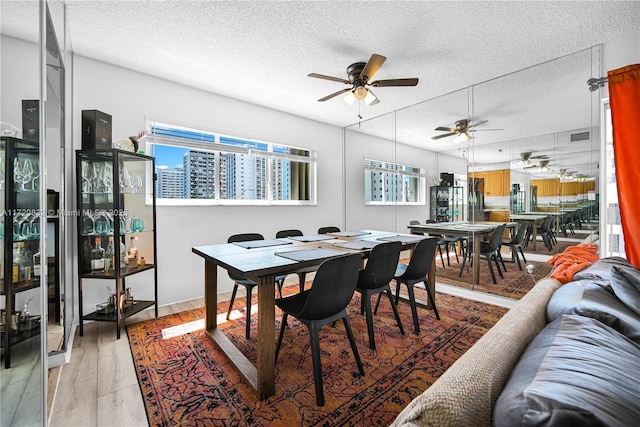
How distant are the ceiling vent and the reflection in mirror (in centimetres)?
436

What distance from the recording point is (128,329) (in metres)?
2.59

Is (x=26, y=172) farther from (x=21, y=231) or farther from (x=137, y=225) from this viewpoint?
(x=137, y=225)

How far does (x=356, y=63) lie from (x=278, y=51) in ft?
2.64

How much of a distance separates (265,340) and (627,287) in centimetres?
190

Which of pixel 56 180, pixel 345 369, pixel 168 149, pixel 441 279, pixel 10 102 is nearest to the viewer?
pixel 10 102

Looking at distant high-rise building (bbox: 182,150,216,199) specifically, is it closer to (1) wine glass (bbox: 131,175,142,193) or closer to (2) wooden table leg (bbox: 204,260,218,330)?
(1) wine glass (bbox: 131,175,142,193)

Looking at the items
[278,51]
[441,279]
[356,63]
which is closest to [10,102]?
[278,51]

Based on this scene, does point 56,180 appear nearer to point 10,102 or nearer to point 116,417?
point 10,102

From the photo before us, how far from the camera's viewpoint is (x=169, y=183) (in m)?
3.39

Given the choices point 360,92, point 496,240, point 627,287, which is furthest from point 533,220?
point 360,92

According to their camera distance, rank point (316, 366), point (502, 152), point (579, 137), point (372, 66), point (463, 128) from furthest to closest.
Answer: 1. point (463, 128)
2. point (502, 152)
3. point (579, 137)
4. point (372, 66)
5. point (316, 366)

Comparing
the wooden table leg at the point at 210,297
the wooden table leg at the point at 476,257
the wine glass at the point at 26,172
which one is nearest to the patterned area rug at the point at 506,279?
the wooden table leg at the point at 476,257

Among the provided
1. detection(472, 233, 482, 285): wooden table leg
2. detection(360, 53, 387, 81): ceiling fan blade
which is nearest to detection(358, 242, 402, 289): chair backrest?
detection(360, 53, 387, 81): ceiling fan blade

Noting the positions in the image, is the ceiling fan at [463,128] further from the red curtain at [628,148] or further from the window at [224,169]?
the window at [224,169]
